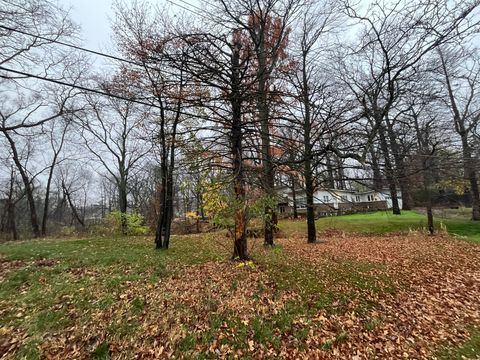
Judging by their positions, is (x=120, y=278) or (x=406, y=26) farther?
(x=120, y=278)

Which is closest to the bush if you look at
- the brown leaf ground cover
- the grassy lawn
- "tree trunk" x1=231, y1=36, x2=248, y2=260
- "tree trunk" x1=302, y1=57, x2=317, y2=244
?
the grassy lawn

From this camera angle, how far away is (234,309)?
14.0 feet

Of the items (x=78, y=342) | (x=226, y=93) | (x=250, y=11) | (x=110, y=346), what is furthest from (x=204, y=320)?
(x=250, y=11)

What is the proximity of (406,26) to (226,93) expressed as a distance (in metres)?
3.93

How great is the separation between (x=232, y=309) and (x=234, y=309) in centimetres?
3

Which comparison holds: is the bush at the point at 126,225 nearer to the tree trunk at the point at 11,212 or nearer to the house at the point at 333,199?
the house at the point at 333,199

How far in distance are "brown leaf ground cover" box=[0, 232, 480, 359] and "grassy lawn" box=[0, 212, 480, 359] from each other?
17 mm

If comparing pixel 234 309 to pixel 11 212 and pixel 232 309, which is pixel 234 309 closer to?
pixel 232 309

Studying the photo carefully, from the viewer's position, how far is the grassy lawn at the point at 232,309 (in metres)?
3.41

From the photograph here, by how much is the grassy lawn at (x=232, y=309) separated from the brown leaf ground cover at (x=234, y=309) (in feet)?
0.05

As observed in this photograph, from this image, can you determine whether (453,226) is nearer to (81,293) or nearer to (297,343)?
(297,343)

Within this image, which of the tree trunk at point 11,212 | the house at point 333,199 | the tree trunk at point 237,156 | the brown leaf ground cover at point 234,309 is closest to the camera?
the brown leaf ground cover at point 234,309

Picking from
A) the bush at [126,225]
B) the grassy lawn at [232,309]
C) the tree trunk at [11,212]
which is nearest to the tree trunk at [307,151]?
the grassy lawn at [232,309]

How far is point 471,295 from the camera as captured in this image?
17.8 ft
